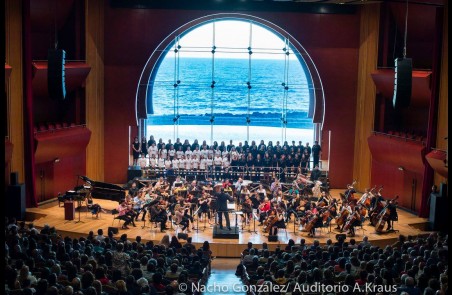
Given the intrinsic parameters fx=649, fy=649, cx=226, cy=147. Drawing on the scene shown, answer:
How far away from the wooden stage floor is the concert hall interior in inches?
1.8

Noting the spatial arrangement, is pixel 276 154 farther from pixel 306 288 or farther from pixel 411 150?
pixel 306 288

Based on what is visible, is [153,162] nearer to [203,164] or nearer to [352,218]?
[203,164]

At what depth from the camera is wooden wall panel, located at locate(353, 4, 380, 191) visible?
752 inches

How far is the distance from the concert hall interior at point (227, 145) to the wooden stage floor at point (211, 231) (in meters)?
0.05

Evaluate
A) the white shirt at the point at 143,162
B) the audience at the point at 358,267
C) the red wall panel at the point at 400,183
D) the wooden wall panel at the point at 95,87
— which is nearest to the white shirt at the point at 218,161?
the white shirt at the point at 143,162

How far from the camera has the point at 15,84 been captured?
15.8 metres

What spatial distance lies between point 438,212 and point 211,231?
5.42 m

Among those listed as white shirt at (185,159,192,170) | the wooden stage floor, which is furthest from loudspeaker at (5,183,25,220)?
white shirt at (185,159,192,170)

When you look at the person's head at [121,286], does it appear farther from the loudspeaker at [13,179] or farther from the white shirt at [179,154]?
the white shirt at [179,154]

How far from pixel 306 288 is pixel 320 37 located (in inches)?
530

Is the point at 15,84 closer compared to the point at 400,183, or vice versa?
the point at 15,84

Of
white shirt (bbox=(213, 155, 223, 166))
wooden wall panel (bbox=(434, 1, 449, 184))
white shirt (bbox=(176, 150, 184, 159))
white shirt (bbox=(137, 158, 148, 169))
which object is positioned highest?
wooden wall panel (bbox=(434, 1, 449, 184))

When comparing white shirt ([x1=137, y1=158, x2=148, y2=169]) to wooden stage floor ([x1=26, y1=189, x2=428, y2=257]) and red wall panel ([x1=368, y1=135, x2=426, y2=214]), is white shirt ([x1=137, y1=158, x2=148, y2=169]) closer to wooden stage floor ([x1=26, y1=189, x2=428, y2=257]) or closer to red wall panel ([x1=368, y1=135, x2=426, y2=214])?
wooden stage floor ([x1=26, y1=189, x2=428, y2=257])

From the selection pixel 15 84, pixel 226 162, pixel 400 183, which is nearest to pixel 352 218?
pixel 400 183
